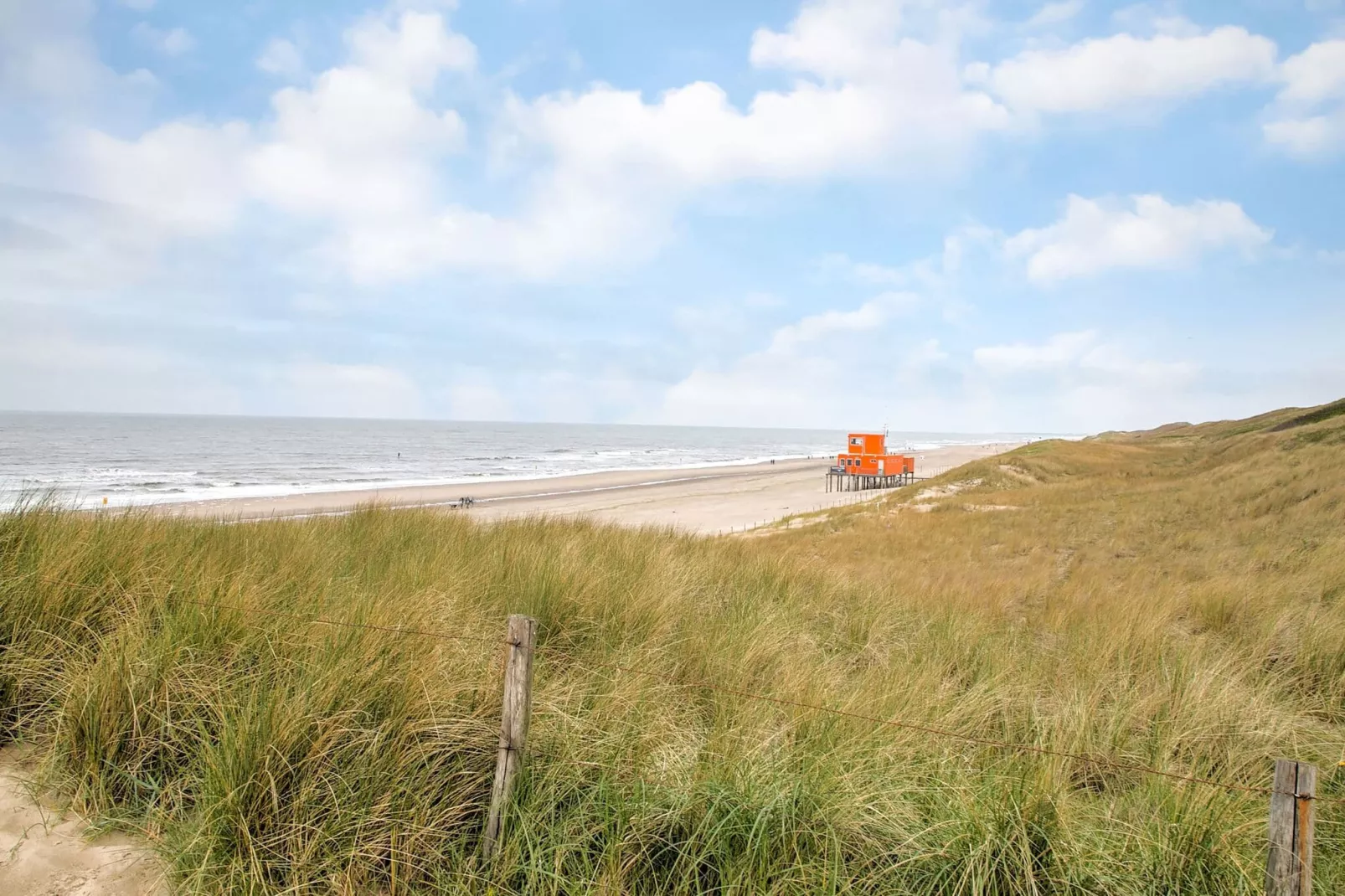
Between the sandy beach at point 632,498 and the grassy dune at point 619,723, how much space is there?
13.7 meters

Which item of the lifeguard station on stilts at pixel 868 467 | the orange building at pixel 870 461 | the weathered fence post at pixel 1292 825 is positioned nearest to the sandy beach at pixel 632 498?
the lifeguard station on stilts at pixel 868 467

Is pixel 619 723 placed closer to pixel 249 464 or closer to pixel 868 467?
pixel 868 467

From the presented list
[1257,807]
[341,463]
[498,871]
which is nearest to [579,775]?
[498,871]

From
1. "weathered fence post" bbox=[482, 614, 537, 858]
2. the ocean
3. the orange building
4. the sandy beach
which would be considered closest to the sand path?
"weathered fence post" bbox=[482, 614, 537, 858]

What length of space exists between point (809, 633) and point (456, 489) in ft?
112

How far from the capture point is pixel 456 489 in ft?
123

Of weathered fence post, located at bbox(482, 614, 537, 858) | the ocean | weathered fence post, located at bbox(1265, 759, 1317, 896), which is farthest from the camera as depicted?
the ocean

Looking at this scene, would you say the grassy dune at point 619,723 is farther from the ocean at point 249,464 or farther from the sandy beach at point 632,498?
the ocean at point 249,464

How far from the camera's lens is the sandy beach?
26.1m

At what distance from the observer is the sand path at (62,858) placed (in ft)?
8.23

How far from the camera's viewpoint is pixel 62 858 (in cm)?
264

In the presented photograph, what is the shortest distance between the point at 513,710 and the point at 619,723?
75 cm

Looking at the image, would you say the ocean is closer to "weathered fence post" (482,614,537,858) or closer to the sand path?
the sand path

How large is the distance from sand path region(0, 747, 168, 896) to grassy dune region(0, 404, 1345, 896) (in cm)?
10
